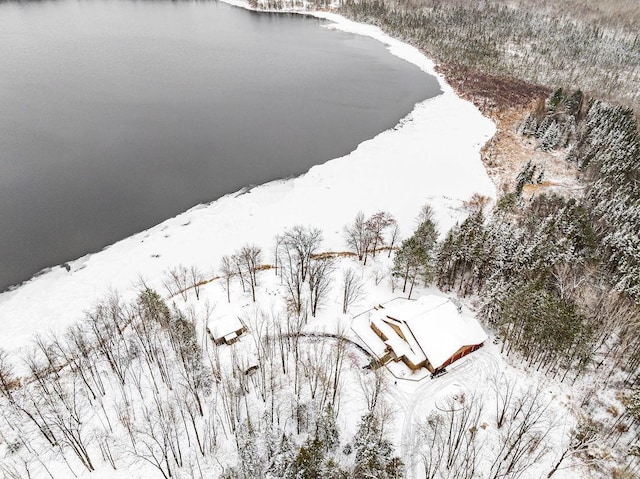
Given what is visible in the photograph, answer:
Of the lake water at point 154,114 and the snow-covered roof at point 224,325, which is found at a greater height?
the lake water at point 154,114

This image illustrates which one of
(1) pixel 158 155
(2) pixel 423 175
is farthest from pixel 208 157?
(2) pixel 423 175

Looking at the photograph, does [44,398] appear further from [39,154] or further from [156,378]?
[39,154]

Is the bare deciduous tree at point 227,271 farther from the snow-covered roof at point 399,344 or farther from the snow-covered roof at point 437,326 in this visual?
the snow-covered roof at point 437,326

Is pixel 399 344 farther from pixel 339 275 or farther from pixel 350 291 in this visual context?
pixel 339 275

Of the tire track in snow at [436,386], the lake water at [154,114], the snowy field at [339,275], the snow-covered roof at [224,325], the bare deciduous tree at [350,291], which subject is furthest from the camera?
the lake water at [154,114]

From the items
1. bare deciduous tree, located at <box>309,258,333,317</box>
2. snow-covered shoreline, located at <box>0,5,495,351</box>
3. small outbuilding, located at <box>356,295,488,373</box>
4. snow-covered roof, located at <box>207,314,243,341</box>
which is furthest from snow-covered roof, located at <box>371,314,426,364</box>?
snow-covered shoreline, located at <box>0,5,495,351</box>

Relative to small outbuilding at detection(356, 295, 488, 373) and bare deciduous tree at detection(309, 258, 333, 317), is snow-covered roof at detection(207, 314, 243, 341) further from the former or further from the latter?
small outbuilding at detection(356, 295, 488, 373)

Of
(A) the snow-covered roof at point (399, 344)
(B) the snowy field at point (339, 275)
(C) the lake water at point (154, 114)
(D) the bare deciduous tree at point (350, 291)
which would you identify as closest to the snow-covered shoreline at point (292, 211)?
(B) the snowy field at point (339, 275)
